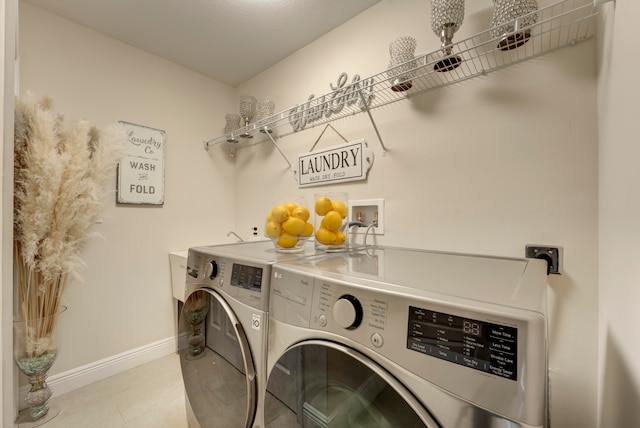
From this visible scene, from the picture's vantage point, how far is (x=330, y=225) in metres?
1.13

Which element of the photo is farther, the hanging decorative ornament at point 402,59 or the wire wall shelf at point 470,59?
the hanging decorative ornament at point 402,59

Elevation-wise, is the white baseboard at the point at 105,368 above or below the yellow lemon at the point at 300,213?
below

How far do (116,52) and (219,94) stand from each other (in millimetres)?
726

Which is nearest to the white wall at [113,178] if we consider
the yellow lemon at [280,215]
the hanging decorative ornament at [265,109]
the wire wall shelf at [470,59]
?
the hanging decorative ornament at [265,109]

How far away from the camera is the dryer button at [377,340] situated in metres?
0.51

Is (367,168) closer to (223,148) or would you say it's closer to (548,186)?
(548,186)

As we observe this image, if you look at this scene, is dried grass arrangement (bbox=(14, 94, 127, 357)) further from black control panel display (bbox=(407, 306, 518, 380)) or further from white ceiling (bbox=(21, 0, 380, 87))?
black control panel display (bbox=(407, 306, 518, 380))

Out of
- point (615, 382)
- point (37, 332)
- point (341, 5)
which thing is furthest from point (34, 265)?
point (615, 382)

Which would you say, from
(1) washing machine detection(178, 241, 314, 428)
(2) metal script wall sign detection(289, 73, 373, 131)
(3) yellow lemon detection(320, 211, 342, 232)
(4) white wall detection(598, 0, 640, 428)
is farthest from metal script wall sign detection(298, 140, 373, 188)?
(4) white wall detection(598, 0, 640, 428)

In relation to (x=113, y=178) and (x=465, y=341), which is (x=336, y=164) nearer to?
(x=465, y=341)

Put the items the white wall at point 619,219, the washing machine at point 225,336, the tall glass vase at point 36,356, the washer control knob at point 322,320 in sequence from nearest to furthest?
the white wall at point 619,219
the washer control knob at point 322,320
the washing machine at point 225,336
the tall glass vase at point 36,356

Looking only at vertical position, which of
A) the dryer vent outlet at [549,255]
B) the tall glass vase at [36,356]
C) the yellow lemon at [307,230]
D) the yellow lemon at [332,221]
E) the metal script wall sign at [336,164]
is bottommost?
the tall glass vase at [36,356]

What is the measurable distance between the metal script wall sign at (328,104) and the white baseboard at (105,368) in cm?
187

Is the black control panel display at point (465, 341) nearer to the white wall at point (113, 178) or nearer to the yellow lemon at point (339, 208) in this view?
the yellow lemon at point (339, 208)
